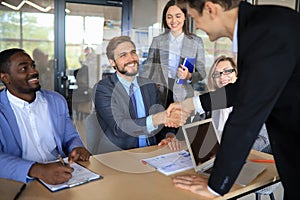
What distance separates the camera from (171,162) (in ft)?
5.25

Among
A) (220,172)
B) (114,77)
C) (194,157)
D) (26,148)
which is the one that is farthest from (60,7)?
(220,172)

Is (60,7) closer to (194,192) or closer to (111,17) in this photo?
(111,17)

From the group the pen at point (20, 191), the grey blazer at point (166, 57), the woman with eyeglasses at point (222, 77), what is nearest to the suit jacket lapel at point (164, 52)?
the grey blazer at point (166, 57)

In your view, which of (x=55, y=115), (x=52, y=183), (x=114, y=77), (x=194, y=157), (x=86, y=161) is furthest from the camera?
(x=114, y=77)

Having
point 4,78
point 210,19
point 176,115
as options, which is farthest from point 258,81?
point 4,78

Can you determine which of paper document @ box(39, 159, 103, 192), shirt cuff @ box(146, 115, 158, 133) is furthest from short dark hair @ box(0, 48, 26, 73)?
shirt cuff @ box(146, 115, 158, 133)

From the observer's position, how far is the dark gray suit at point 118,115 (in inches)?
75.7

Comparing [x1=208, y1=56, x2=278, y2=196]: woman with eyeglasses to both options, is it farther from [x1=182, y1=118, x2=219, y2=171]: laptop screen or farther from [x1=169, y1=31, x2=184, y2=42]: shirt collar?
[x1=182, y1=118, x2=219, y2=171]: laptop screen

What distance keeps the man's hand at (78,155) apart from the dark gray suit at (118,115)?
14.0 inches

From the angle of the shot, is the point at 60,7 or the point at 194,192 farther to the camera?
the point at 60,7

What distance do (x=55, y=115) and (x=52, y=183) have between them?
0.61 m

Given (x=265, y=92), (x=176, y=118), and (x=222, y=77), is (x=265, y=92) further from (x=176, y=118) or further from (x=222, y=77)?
(x=222, y=77)

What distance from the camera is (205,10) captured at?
3.53 ft

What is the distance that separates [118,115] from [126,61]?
386 millimetres
